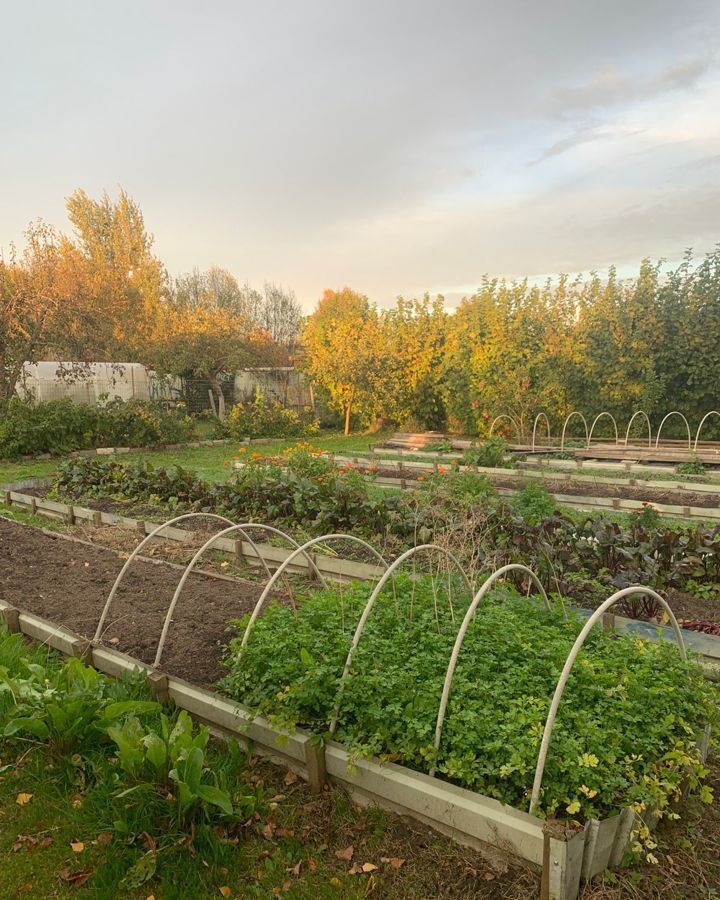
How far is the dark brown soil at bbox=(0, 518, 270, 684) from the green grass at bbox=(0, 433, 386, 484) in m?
3.69

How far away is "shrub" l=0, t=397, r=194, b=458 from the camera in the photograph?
13.3 m

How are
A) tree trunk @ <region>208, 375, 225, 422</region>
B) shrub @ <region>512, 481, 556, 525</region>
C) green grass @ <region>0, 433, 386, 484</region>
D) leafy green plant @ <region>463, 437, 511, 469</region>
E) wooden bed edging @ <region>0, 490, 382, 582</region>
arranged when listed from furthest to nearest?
tree trunk @ <region>208, 375, 225, 422</region> < green grass @ <region>0, 433, 386, 484</region> < leafy green plant @ <region>463, 437, 511, 469</region> < shrub @ <region>512, 481, 556, 525</region> < wooden bed edging @ <region>0, 490, 382, 582</region>

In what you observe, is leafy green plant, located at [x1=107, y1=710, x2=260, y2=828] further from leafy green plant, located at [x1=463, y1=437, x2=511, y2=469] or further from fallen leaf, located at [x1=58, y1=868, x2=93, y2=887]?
leafy green plant, located at [x1=463, y1=437, x2=511, y2=469]

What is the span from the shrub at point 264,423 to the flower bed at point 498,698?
14233mm

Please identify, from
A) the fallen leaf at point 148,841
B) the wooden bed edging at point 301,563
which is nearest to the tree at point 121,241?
the wooden bed edging at point 301,563

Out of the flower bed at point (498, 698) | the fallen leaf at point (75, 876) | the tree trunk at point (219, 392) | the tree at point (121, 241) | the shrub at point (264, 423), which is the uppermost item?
the tree at point (121, 241)

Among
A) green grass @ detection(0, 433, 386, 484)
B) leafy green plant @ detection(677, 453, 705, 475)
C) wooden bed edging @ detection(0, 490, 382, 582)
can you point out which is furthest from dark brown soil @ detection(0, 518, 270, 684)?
leafy green plant @ detection(677, 453, 705, 475)

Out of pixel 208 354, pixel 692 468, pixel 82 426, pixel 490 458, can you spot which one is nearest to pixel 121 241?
pixel 208 354

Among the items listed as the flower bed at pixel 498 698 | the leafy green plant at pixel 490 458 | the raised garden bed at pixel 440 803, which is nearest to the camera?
the raised garden bed at pixel 440 803

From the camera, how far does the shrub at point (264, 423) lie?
1733 centimetres

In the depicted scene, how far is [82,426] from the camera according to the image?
1438cm

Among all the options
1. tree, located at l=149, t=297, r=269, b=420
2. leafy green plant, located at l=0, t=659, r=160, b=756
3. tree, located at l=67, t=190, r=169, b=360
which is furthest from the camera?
tree, located at l=67, t=190, r=169, b=360

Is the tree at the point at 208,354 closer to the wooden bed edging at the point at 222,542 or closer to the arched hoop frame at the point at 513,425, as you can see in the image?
the arched hoop frame at the point at 513,425

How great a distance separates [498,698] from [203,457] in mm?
12184
